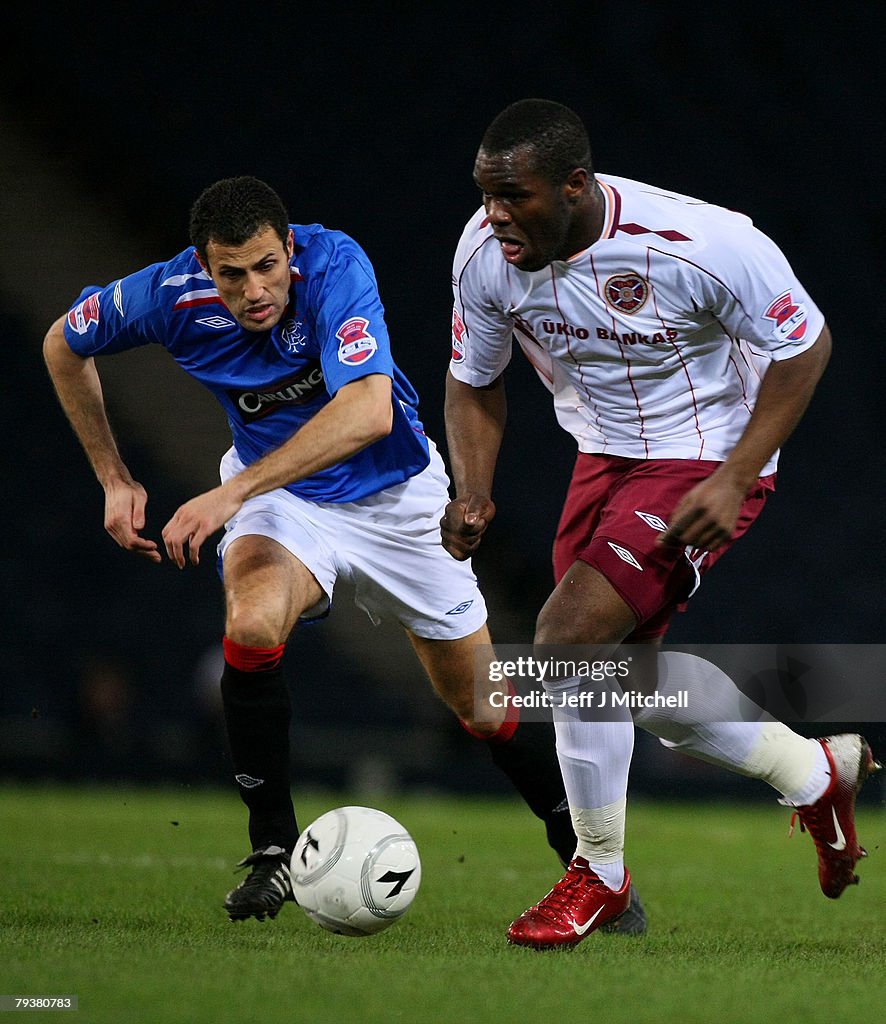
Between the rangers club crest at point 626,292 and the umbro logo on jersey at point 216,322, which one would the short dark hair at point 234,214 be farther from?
the rangers club crest at point 626,292

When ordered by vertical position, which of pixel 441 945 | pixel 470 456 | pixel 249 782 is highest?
pixel 470 456

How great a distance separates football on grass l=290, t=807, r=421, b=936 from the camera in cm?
312

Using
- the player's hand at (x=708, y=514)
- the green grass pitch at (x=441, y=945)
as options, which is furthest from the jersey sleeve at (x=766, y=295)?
the green grass pitch at (x=441, y=945)

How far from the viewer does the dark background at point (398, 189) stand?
10586mm

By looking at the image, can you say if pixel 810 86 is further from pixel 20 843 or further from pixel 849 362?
pixel 20 843

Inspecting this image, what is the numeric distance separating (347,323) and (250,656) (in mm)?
865

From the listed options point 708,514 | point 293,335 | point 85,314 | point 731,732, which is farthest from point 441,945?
point 85,314

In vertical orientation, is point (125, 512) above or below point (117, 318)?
below

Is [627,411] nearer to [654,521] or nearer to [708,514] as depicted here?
[654,521]

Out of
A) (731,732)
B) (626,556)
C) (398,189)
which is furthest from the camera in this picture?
(398,189)

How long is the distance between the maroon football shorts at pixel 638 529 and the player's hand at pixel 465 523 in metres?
0.25

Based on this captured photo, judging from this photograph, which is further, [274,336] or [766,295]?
[274,336]

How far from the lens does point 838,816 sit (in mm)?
3553

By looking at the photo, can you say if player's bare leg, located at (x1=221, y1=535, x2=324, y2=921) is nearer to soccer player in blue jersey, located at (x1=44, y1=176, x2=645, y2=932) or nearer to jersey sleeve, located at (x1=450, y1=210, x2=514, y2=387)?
soccer player in blue jersey, located at (x1=44, y1=176, x2=645, y2=932)
